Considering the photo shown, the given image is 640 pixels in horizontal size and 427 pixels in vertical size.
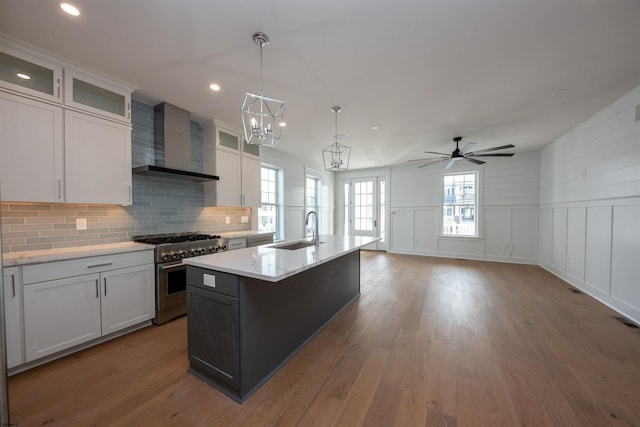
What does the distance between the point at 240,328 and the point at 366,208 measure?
6418 millimetres

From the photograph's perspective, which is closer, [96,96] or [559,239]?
[96,96]

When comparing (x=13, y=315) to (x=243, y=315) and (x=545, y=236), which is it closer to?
(x=243, y=315)

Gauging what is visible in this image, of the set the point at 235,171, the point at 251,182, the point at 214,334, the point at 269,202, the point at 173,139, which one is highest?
the point at 173,139

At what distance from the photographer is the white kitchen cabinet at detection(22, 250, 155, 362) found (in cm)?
195

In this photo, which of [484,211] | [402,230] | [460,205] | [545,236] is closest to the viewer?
[545,236]

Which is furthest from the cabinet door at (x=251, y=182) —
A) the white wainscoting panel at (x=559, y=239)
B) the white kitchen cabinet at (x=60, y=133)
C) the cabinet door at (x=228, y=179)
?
the white wainscoting panel at (x=559, y=239)

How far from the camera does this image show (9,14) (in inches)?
66.4

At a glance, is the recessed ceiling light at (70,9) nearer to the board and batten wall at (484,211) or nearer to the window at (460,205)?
the board and batten wall at (484,211)

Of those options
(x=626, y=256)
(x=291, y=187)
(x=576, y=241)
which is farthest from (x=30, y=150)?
(x=576, y=241)

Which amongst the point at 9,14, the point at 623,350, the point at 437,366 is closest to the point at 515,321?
the point at 623,350

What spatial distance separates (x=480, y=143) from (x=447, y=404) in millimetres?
4887

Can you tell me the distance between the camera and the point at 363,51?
212 cm

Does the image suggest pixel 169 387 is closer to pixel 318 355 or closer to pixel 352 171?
pixel 318 355

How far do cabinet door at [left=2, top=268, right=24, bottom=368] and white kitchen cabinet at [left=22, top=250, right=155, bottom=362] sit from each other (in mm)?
35
